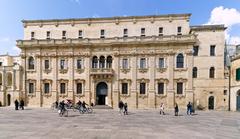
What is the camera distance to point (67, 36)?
40.8 meters

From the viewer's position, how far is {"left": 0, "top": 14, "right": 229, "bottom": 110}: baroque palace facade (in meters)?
35.3

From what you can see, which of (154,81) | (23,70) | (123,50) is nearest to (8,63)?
(23,70)

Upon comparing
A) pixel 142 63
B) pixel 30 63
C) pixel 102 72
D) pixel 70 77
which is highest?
pixel 30 63

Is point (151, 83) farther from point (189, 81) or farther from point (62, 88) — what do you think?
point (62, 88)

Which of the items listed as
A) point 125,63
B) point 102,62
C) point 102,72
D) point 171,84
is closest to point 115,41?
point 125,63

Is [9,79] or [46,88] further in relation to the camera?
[9,79]

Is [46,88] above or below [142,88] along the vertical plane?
below

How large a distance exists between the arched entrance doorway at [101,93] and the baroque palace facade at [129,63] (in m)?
0.09

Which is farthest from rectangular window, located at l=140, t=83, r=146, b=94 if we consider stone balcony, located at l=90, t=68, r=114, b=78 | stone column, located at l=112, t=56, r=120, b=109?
stone balcony, located at l=90, t=68, r=114, b=78

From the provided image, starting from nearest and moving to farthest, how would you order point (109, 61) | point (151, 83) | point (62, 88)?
point (151, 83) < point (109, 61) < point (62, 88)

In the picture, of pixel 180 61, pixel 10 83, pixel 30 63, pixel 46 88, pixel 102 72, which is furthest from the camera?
pixel 10 83

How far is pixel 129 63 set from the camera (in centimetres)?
3666

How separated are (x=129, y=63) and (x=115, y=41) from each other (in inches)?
184

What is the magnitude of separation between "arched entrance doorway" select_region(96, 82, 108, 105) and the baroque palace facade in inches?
3.5
